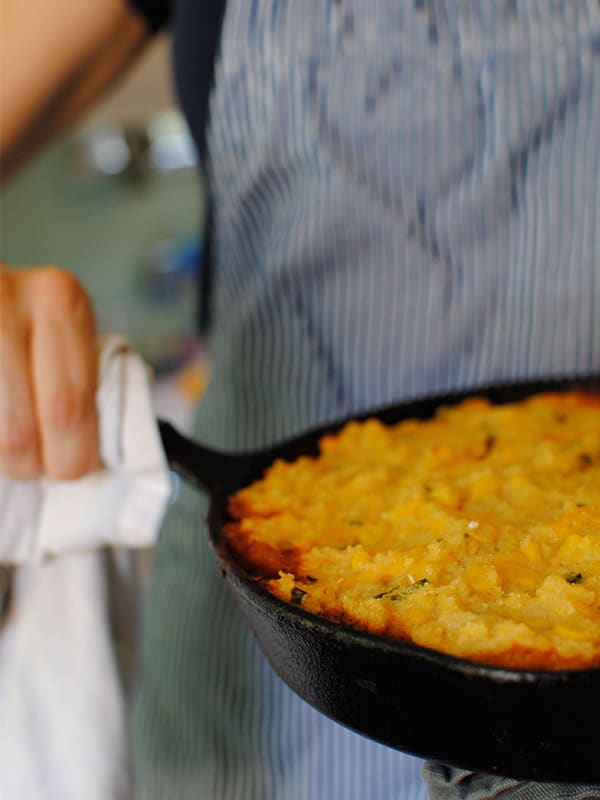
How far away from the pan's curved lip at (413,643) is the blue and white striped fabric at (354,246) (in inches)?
5.5

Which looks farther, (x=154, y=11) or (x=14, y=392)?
(x=154, y=11)

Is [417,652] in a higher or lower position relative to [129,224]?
higher

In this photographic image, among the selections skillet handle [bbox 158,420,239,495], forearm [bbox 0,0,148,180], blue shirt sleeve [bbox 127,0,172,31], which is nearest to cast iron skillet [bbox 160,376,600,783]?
skillet handle [bbox 158,420,239,495]

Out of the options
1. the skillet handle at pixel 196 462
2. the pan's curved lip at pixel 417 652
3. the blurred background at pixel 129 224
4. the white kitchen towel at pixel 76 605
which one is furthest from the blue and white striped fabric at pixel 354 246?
the blurred background at pixel 129 224

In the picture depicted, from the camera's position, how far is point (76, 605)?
2.84ft

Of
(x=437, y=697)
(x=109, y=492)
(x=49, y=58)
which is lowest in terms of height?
(x=109, y=492)

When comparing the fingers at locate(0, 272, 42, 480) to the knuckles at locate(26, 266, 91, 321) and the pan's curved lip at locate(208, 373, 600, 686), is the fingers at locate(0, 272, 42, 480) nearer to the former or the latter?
the knuckles at locate(26, 266, 91, 321)

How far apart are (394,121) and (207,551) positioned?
20.8 inches

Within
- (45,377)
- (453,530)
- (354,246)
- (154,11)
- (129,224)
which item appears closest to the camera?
(453,530)

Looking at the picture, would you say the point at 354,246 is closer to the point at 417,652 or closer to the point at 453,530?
the point at 453,530

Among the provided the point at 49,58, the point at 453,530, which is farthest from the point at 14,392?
the point at 49,58

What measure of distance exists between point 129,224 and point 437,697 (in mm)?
3055

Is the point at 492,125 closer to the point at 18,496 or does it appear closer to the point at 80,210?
the point at 18,496

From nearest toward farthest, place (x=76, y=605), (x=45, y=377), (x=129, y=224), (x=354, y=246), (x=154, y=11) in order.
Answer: (x=45, y=377) < (x=76, y=605) < (x=354, y=246) < (x=154, y=11) < (x=129, y=224)
